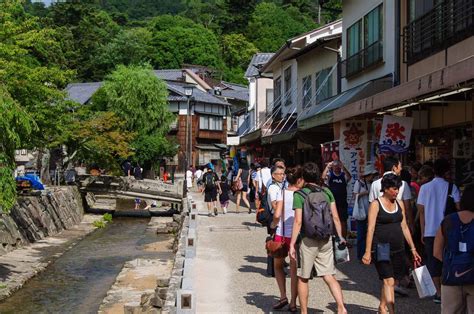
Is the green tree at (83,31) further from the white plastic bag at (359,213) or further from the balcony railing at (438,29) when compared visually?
the white plastic bag at (359,213)

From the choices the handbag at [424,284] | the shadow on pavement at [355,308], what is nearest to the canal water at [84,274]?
the shadow on pavement at [355,308]

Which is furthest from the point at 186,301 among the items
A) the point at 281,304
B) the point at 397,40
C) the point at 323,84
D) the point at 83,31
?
the point at 83,31

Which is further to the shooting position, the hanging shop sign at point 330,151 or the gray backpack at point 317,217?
the hanging shop sign at point 330,151

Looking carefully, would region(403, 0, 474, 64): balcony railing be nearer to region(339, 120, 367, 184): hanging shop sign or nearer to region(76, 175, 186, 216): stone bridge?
region(339, 120, 367, 184): hanging shop sign

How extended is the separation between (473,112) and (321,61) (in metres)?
13.6

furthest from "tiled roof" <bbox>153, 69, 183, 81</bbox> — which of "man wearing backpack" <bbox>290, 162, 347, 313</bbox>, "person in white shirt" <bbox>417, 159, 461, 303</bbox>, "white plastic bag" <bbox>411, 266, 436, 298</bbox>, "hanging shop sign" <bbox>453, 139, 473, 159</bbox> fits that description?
"white plastic bag" <bbox>411, 266, 436, 298</bbox>

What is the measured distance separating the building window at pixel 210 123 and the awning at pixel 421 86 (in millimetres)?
47287

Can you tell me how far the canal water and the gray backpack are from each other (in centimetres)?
914

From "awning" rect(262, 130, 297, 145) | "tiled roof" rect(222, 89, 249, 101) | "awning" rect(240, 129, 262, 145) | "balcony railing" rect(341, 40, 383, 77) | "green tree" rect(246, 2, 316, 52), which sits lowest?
"awning" rect(262, 130, 297, 145)

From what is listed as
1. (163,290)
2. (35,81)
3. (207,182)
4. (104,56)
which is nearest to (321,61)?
(207,182)

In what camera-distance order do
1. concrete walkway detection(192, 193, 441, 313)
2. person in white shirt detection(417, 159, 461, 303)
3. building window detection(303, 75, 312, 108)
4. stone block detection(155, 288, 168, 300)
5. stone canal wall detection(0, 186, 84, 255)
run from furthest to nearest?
1. building window detection(303, 75, 312, 108)
2. stone canal wall detection(0, 186, 84, 255)
3. stone block detection(155, 288, 168, 300)
4. concrete walkway detection(192, 193, 441, 313)
5. person in white shirt detection(417, 159, 461, 303)

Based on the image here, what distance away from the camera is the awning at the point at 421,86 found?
770 centimetres

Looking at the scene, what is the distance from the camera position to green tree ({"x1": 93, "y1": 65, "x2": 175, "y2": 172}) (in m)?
48.0

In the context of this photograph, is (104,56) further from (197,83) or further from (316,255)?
(316,255)
